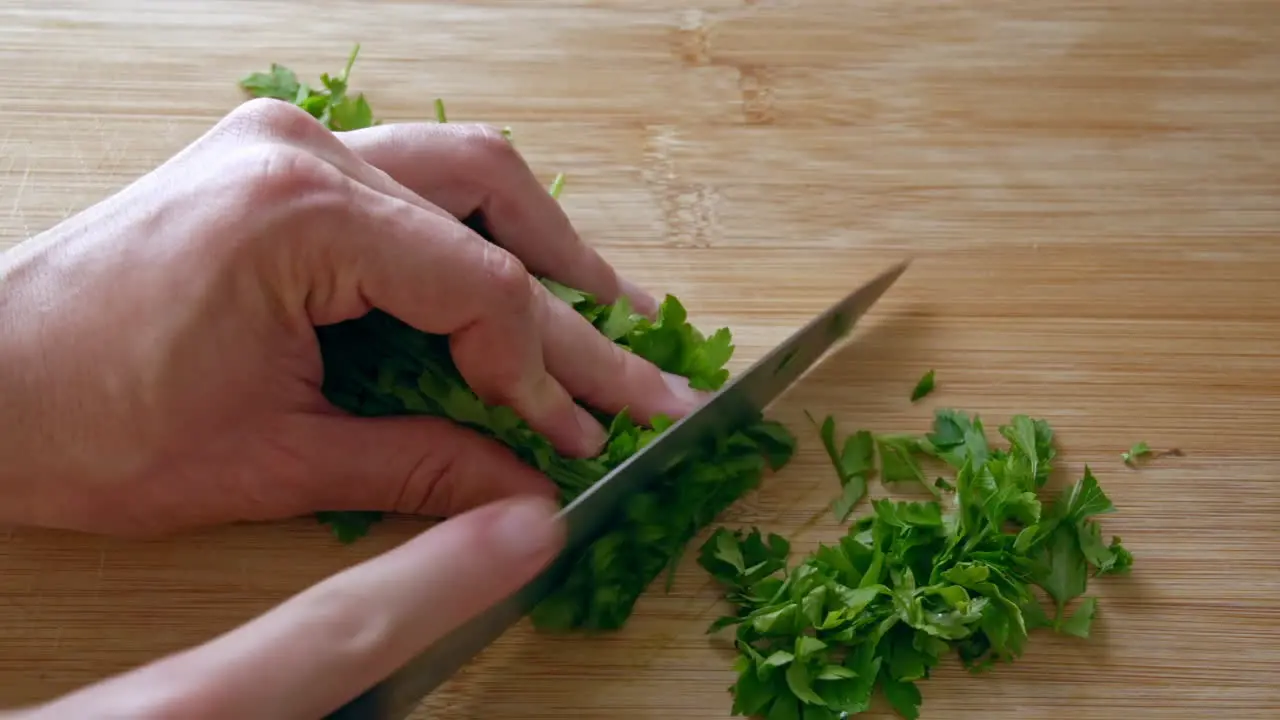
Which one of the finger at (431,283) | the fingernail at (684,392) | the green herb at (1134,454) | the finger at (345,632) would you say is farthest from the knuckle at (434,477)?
the green herb at (1134,454)

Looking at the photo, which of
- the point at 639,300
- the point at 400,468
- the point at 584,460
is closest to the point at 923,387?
the point at 639,300

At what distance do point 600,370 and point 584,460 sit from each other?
5.6 inches

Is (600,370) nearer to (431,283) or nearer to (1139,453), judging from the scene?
(431,283)

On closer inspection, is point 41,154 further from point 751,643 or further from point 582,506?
point 751,643

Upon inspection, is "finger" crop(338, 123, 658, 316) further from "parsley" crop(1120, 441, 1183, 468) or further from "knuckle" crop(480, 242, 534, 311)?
"parsley" crop(1120, 441, 1183, 468)

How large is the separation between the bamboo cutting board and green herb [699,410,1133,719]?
5cm

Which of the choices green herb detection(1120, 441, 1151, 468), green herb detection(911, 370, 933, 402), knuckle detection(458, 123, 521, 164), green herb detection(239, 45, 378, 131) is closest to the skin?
knuckle detection(458, 123, 521, 164)

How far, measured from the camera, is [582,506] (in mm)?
1475

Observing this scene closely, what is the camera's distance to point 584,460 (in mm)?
1638

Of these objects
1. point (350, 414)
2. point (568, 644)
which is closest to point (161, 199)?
point (350, 414)

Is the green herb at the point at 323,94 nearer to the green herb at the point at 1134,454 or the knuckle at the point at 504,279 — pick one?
the knuckle at the point at 504,279

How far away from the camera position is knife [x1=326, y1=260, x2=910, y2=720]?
1378mm

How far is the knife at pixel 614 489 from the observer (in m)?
1.38

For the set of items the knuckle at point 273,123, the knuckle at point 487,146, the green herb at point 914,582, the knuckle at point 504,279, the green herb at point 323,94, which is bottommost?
the green herb at point 914,582
